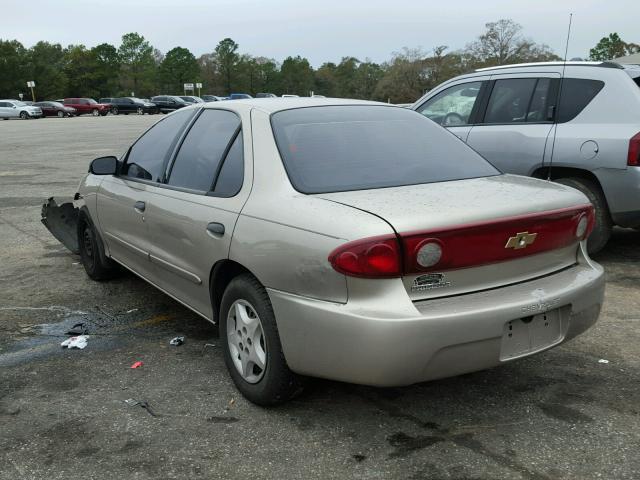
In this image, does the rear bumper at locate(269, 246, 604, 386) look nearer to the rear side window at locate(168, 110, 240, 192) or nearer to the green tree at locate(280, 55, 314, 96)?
the rear side window at locate(168, 110, 240, 192)

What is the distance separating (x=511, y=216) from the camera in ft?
9.47

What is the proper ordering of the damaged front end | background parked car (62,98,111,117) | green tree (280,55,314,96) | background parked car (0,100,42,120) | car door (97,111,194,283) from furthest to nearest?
1. green tree (280,55,314,96)
2. background parked car (62,98,111,117)
3. background parked car (0,100,42,120)
4. the damaged front end
5. car door (97,111,194,283)

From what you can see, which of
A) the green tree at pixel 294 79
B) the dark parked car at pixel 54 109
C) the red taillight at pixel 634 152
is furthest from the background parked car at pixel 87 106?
the green tree at pixel 294 79

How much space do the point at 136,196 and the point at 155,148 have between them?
0.39 meters

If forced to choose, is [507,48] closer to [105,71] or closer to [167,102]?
[167,102]

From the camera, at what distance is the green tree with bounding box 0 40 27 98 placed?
293 ft

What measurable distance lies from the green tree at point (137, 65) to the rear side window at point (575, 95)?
352 ft

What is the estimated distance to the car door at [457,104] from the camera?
22.5ft

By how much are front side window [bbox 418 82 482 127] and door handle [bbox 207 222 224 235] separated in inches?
165

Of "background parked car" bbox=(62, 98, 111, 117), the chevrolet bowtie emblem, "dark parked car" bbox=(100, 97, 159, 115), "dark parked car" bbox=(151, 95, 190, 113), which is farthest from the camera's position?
"dark parked car" bbox=(100, 97, 159, 115)

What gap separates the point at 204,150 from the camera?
155 inches

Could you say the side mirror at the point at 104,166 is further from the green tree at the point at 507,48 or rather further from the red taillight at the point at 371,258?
the green tree at the point at 507,48

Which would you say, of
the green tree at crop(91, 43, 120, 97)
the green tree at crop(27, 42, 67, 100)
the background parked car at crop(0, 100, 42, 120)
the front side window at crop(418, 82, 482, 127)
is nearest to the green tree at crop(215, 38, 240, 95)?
the green tree at crop(91, 43, 120, 97)

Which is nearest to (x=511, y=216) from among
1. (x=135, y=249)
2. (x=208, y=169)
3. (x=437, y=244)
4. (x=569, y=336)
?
(x=437, y=244)
